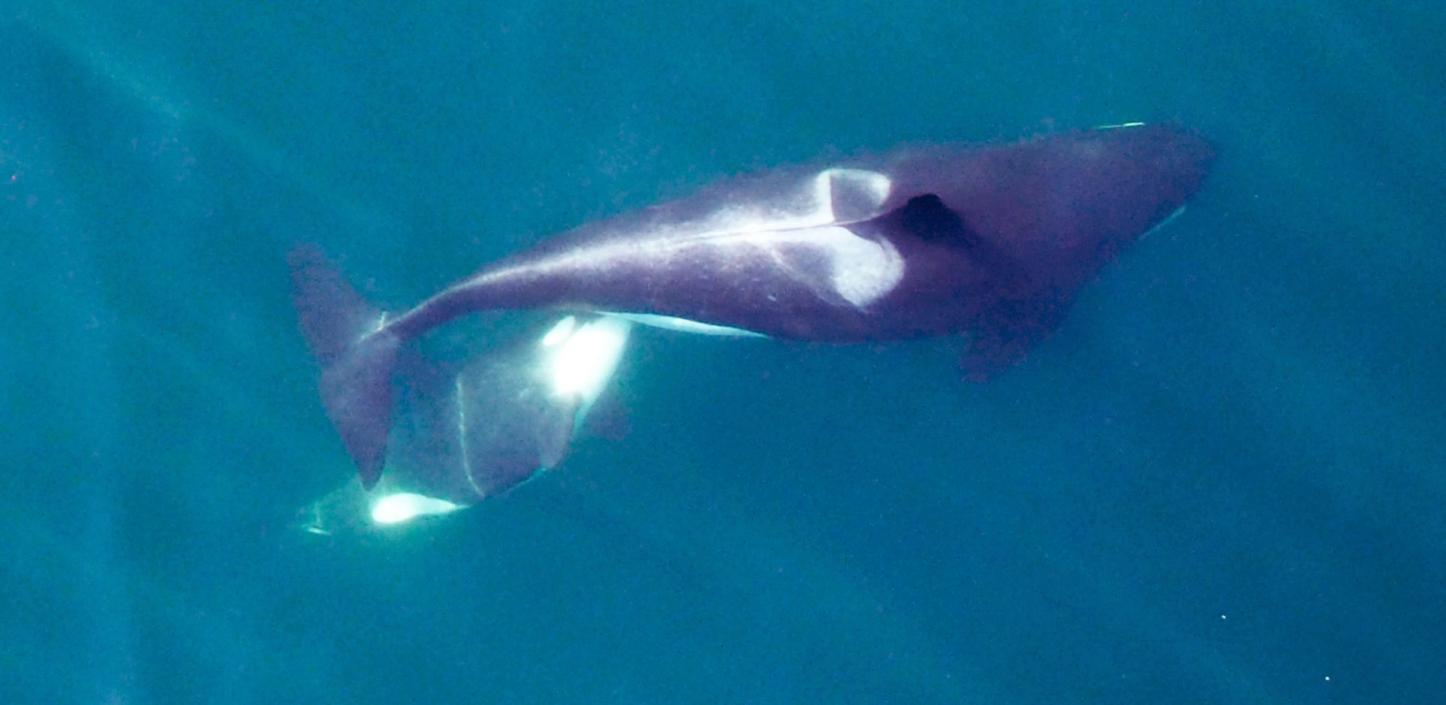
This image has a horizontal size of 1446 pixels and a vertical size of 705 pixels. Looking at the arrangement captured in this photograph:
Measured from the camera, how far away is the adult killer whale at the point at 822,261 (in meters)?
6.97

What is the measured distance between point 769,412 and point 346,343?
3.45 meters

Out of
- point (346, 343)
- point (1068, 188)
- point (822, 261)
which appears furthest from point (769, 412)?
point (346, 343)

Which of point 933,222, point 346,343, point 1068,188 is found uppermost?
point 346,343

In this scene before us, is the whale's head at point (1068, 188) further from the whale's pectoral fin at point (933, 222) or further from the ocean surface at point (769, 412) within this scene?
the ocean surface at point (769, 412)

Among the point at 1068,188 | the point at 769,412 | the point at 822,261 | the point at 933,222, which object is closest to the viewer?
the point at 933,222

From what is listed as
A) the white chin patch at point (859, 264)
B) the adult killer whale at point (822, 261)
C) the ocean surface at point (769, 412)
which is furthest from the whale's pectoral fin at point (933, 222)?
the ocean surface at point (769, 412)

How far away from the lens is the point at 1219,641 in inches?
347

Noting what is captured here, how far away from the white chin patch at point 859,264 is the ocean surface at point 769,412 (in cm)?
167

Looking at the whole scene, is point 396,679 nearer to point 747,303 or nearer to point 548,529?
point 548,529

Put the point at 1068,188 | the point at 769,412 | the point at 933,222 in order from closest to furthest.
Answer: the point at 933,222 < the point at 1068,188 < the point at 769,412

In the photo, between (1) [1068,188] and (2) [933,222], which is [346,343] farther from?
(1) [1068,188]

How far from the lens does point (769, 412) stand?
876 cm

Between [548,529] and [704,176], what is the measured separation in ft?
10.9

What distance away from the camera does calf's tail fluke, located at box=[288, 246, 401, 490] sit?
7457mm
